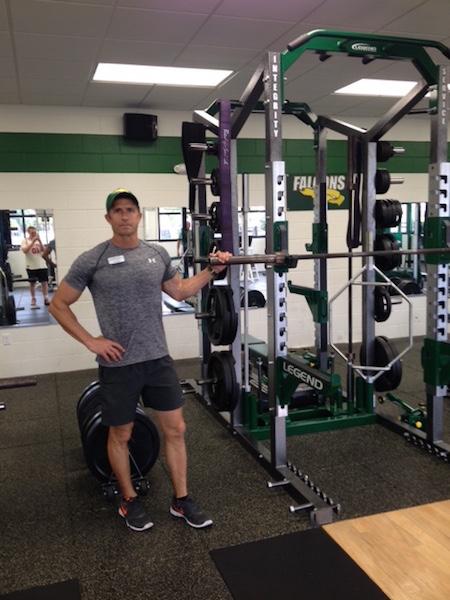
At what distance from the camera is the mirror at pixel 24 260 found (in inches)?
204

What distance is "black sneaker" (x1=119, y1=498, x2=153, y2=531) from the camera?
2.51m

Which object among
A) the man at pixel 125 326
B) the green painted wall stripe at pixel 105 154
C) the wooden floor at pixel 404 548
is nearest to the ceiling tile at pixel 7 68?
the green painted wall stripe at pixel 105 154

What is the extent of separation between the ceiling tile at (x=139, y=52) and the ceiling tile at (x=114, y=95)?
26.4 inches

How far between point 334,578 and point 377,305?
2061mm

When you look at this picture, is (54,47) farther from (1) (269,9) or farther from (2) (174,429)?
(2) (174,429)

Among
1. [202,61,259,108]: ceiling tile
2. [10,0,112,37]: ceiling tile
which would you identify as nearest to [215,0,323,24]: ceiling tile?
[10,0,112,37]: ceiling tile

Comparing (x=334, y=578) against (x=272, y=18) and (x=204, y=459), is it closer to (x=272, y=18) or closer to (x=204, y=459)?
(x=204, y=459)

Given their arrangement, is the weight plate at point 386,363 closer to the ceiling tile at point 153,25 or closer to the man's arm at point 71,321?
the man's arm at point 71,321

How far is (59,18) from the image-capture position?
309 cm

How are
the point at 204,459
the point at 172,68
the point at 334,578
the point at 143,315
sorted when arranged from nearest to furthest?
the point at 334,578 < the point at 143,315 < the point at 204,459 < the point at 172,68

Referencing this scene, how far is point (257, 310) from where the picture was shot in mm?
6082

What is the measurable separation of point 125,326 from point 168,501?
105cm

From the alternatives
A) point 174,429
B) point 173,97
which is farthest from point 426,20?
point 174,429

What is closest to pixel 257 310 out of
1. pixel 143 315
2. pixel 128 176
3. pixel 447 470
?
pixel 128 176
